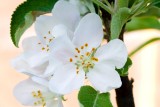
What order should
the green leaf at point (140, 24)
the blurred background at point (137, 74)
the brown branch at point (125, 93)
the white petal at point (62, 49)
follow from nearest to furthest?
the white petal at point (62, 49) → the brown branch at point (125, 93) → the green leaf at point (140, 24) → the blurred background at point (137, 74)

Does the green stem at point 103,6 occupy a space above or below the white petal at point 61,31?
above

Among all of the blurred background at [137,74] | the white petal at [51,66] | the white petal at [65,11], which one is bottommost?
the blurred background at [137,74]

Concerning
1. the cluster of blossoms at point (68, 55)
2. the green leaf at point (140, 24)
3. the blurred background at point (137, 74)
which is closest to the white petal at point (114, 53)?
the cluster of blossoms at point (68, 55)

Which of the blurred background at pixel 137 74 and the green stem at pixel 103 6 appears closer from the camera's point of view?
the green stem at pixel 103 6

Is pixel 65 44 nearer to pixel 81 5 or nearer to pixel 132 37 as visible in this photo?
pixel 81 5

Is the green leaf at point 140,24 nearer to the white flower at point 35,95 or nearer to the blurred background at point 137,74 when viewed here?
the white flower at point 35,95

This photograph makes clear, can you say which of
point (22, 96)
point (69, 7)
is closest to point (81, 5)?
point (69, 7)

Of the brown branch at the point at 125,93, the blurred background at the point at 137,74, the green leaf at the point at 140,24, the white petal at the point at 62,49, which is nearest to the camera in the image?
the white petal at the point at 62,49
